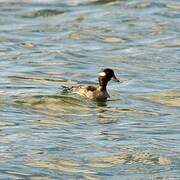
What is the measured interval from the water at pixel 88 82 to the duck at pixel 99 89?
0.79 feet

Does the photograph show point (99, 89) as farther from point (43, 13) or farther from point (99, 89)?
point (43, 13)

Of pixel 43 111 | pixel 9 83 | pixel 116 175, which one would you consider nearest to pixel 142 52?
pixel 9 83

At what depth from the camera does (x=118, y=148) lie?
1529cm

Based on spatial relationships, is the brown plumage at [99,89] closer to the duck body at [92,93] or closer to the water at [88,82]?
the duck body at [92,93]

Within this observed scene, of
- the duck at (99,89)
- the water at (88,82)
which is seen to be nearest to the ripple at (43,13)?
the water at (88,82)

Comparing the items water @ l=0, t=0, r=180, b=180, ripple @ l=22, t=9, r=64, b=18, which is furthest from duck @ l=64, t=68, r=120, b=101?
ripple @ l=22, t=9, r=64, b=18

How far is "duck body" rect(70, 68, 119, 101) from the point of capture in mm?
19625

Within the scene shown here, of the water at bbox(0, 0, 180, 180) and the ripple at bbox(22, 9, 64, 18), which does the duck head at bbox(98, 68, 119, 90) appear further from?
the ripple at bbox(22, 9, 64, 18)

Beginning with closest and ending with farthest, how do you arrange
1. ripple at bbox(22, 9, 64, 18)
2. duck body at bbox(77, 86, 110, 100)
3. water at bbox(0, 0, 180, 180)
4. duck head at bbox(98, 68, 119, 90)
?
water at bbox(0, 0, 180, 180) → duck body at bbox(77, 86, 110, 100) → duck head at bbox(98, 68, 119, 90) → ripple at bbox(22, 9, 64, 18)

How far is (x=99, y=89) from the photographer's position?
19906 millimetres

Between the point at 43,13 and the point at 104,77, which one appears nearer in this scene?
the point at 104,77

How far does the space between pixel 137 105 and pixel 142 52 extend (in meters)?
6.40

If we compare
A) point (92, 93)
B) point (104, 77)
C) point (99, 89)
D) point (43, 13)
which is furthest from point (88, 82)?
point (43, 13)

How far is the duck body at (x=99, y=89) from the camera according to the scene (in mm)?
19625
